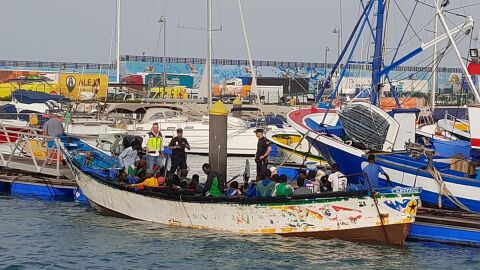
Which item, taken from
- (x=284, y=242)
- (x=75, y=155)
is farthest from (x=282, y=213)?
(x=75, y=155)

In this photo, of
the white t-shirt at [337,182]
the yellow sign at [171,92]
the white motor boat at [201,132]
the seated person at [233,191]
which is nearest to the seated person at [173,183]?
the seated person at [233,191]

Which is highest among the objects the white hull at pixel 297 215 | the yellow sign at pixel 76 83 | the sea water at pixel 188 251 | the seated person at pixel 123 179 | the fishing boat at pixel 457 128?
the yellow sign at pixel 76 83

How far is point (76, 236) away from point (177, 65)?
73.3 meters

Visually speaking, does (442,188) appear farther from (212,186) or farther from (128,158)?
(128,158)

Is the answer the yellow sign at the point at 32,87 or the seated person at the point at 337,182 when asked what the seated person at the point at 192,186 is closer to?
the seated person at the point at 337,182

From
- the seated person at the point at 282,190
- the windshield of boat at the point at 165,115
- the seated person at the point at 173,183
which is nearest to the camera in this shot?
the seated person at the point at 282,190

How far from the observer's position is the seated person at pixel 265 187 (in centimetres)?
1744

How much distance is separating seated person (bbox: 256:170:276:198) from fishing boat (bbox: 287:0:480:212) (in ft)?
10.5

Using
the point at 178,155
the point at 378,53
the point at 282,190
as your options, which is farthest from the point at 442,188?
the point at 178,155

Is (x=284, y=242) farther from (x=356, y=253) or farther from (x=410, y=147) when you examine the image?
(x=410, y=147)

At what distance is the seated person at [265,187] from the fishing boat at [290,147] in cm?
1231

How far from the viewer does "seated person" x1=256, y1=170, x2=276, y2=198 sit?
57.2 ft

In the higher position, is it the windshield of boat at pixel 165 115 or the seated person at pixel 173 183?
the windshield of boat at pixel 165 115

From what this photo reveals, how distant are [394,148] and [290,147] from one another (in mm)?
11822
